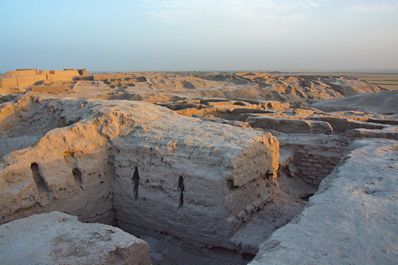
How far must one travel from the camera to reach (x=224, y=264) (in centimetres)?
482

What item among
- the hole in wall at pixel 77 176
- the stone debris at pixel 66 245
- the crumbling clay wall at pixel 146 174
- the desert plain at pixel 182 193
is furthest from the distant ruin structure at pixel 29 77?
the stone debris at pixel 66 245

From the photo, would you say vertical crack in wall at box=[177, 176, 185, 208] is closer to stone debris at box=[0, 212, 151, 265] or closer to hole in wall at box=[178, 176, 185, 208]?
hole in wall at box=[178, 176, 185, 208]

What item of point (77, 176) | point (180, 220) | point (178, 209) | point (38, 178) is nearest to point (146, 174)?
point (178, 209)

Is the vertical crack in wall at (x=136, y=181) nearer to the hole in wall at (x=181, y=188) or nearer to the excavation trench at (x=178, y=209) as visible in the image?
the excavation trench at (x=178, y=209)

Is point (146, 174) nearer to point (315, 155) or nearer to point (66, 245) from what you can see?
point (66, 245)

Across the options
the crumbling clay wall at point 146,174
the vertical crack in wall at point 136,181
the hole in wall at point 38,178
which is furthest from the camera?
the vertical crack in wall at point 136,181

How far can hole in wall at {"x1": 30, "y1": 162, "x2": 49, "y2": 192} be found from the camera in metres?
5.03

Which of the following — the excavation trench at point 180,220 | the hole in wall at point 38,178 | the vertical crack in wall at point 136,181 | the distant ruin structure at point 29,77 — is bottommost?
the excavation trench at point 180,220

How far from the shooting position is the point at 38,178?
5.07m

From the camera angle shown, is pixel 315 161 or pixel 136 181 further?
pixel 315 161

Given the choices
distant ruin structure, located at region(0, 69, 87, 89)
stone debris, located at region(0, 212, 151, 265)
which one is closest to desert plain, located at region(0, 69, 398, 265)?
stone debris, located at region(0, 212, 151, 265)

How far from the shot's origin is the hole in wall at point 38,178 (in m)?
5.03

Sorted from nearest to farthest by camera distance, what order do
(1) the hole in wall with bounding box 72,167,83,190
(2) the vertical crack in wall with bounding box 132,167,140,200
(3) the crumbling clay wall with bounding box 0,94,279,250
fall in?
(3) the crumbling clay wall with bounding box 0,94,279,250 → (1) the hole in wall with bounding box 72,167,83,190 → (2) the vertical crack in wall with bounding box 132,167,140,200

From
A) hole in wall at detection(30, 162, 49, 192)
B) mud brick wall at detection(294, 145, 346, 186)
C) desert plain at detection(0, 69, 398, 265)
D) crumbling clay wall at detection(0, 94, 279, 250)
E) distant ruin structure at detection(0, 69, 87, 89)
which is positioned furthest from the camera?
distant ruin structure at detection(0, 69, 87, 89)
